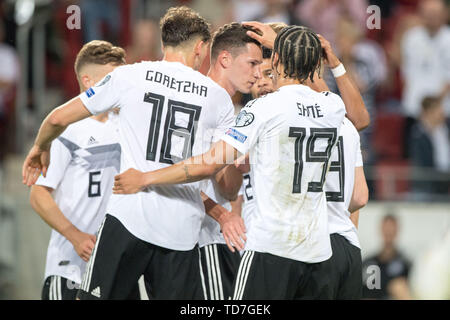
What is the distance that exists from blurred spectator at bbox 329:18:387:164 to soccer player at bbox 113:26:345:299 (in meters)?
4.93

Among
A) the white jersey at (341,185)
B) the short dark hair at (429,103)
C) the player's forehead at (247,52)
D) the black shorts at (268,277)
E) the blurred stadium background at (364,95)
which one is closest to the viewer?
the black shorts at (268,277)

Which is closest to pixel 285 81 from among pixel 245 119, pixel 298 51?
pixel 298 51

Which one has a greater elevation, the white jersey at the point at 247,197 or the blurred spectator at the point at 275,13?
the blurred spectator at the point at 275,13

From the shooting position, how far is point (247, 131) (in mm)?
4434

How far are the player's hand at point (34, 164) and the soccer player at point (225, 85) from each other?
3.65ft

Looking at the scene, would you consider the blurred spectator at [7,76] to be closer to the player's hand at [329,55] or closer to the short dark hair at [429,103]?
the short dark hair at [429,103]

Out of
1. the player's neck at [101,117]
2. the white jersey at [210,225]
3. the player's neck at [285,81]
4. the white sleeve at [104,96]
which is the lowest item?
the white jersey at [210,225]

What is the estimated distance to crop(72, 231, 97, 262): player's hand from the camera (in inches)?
217

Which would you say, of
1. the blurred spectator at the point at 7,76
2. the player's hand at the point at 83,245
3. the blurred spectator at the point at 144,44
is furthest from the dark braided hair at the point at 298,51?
the blurred spectator at the point at 7,76

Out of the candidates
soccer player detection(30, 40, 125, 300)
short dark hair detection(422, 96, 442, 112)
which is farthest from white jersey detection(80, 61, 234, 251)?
short dark hair detection(422, 96, 442, 112)

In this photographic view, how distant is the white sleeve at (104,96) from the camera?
479 centimetres

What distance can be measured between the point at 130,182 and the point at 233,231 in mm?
792
